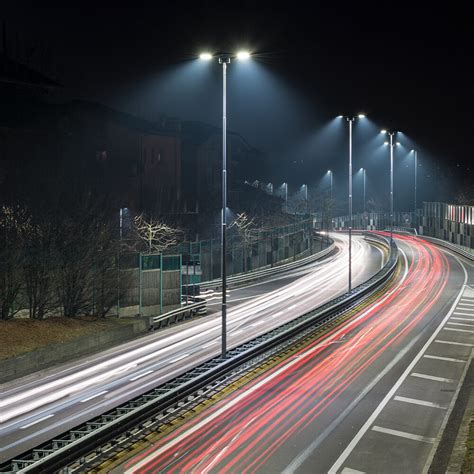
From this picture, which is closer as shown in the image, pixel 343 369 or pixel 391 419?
pixel 391 419

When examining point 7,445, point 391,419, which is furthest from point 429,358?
point 7,445

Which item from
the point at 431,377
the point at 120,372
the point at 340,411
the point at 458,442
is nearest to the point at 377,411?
the point at 340,411

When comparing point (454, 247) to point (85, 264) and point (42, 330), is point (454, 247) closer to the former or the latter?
point (85, 264)

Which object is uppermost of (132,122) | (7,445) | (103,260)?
(132,122)

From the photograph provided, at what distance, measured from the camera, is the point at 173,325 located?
3173cm

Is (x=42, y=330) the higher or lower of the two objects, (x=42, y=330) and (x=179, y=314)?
the higher

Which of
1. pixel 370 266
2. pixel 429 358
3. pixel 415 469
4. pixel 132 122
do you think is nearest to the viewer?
pixel 415 469

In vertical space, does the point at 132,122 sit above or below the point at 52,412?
above

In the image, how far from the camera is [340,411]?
17250 mm

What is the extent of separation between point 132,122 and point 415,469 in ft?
Answer: 183

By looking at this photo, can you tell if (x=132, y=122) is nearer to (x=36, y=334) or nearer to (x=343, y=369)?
(x=36, y=334)

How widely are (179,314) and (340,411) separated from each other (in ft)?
55.0

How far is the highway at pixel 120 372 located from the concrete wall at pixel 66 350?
0.50 metres

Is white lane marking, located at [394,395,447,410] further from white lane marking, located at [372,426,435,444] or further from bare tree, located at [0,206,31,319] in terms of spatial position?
bare tree, located at [0,206,31,319]
